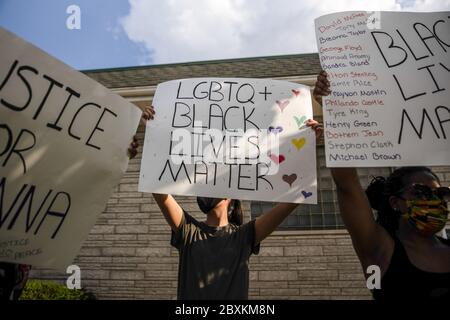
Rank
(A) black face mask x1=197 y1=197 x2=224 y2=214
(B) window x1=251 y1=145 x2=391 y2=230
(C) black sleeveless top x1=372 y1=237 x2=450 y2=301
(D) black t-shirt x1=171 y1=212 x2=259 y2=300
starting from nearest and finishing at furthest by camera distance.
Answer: (C) black sleeveless top x1=372 y1=237 x2=450 y2=301, (D) black t-shirt x1=171 y1=212 x2=259 y2=300, (A) black face mask x1=197 y1=197 x2=224 y2=214, (B) window x1=251 y1=145 x2=391 y2=230

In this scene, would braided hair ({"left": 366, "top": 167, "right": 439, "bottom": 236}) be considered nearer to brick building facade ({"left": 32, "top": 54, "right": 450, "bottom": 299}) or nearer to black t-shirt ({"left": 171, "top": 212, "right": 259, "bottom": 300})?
black t-shirt ({"left": 171, "top": 212, "right": 259, "bottom": 300})

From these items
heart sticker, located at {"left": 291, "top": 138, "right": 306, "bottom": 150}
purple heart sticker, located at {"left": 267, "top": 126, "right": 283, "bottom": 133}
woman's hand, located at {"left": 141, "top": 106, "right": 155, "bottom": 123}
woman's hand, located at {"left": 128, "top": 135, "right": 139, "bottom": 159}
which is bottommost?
woman's hand, located at {"left": 128, "top": 135, "right": 139, "bottom": 159}

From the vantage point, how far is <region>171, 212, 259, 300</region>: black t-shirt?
1.91m

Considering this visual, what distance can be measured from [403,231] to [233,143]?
1.19 metres

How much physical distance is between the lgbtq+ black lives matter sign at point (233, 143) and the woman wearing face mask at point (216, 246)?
0.13 metres

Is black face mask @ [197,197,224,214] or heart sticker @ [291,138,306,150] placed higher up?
heart sticker @ [291,138,306,150]

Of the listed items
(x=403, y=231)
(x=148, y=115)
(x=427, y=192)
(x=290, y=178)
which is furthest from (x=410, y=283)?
(x=148, y=115)

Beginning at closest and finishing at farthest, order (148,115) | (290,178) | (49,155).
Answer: (49,155)
(290,178)
(148,115)

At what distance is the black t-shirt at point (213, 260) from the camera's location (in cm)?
191

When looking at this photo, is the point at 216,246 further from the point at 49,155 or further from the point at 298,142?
the point at 49,155

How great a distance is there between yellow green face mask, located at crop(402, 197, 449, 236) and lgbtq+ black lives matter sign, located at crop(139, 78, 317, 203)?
57 cm

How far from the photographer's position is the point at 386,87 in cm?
210

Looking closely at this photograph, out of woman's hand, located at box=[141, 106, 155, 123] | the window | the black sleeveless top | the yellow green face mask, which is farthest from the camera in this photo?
the window

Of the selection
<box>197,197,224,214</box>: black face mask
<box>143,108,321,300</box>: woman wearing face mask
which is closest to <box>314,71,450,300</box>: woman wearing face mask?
<box>143,108,321,300</box>: woman wearing face mask
